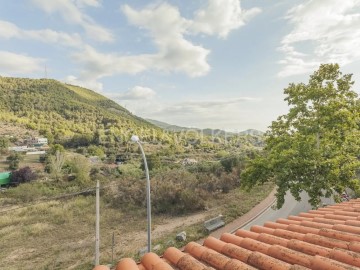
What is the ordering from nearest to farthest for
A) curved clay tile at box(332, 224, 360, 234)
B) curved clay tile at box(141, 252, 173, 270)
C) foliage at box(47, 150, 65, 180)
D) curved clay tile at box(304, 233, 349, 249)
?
curved clay tile at box(141, 252, 173, 270) → curved clay tile at box(304, 233, 349, 249) → curved clay tile at box(332, 224, 360, 234) → foliage at box(47, 150, 65, 180)

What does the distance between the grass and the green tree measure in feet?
20.9

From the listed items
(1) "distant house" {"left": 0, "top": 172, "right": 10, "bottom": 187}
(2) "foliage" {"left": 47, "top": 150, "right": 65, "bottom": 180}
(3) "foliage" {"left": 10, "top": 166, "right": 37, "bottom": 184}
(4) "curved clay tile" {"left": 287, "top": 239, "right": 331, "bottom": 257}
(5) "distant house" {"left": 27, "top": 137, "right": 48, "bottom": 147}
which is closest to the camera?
(4) "curved clay tile" {"left": 287, "top": 239, "right": 331, "bottom": 257}

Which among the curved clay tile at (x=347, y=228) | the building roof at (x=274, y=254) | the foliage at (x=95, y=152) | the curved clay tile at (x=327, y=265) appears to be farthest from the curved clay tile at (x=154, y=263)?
the foliage at (x=95, y=152)

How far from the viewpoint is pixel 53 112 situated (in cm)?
10638

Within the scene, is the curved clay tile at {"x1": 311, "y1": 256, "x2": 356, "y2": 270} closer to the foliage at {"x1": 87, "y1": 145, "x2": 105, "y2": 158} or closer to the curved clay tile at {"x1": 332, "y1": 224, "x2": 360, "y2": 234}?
the curved clay tile at {"x1": 332, "y1": 224, "x2": 360, "y2": 234}

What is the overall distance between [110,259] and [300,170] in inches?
379

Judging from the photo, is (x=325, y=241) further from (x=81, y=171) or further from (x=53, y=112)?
(x=53, y=112)

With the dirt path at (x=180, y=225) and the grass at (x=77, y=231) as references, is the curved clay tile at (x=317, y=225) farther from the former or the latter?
the dirt path at (x=180, y=225)

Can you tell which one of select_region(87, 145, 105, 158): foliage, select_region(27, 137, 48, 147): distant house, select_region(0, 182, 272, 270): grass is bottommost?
select_region(0, 182, 272, 270): grass

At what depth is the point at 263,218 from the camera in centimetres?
1844

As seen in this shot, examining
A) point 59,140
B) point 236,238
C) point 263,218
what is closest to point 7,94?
point 59,140

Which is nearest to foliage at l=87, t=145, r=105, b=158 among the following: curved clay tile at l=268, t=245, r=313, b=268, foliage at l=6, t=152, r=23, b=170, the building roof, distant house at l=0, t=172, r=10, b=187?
foliage at l=6, t=152, r=23, b=170

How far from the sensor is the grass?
46.9 ft

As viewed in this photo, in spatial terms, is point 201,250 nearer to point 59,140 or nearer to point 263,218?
point 263,218
